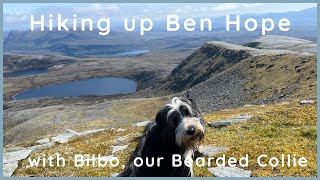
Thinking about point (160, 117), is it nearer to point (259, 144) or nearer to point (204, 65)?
point (259, 144)

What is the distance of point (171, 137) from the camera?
35.8 feet

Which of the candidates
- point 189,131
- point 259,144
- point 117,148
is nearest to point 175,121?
point 189,131

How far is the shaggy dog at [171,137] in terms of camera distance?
10.3 meters

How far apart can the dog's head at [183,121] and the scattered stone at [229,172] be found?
167 inches

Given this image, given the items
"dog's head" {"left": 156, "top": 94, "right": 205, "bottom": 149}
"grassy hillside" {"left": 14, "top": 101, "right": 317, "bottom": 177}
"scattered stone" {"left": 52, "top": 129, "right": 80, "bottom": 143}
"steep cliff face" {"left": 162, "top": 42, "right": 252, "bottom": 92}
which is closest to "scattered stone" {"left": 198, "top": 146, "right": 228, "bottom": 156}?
"grassy hillside" {"left": 14, "top": 101, "right": 317, "bottom": 177}

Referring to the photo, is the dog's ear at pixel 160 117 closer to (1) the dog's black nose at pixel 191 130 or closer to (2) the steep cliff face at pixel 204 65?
(1) the dog's black nose at pixel 191 130

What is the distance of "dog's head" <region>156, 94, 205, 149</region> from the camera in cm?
1014

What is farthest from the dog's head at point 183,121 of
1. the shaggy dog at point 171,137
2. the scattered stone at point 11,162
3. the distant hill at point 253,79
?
the distant hill at point 253,79

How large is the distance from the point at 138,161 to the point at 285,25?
8243 mm

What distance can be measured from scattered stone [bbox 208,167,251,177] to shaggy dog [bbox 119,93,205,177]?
3304 mm

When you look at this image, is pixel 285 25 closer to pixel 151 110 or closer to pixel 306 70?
pixel 306 70

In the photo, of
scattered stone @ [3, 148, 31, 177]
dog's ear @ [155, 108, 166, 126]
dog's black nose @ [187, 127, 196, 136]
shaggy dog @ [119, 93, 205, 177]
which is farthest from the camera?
scattered stone @ [3, 148, 31, 177]

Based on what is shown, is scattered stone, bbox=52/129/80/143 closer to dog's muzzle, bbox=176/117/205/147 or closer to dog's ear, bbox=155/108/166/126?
dog's ear, bbox=155/108/166/126

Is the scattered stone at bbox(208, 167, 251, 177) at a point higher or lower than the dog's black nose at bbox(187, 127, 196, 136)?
lower
